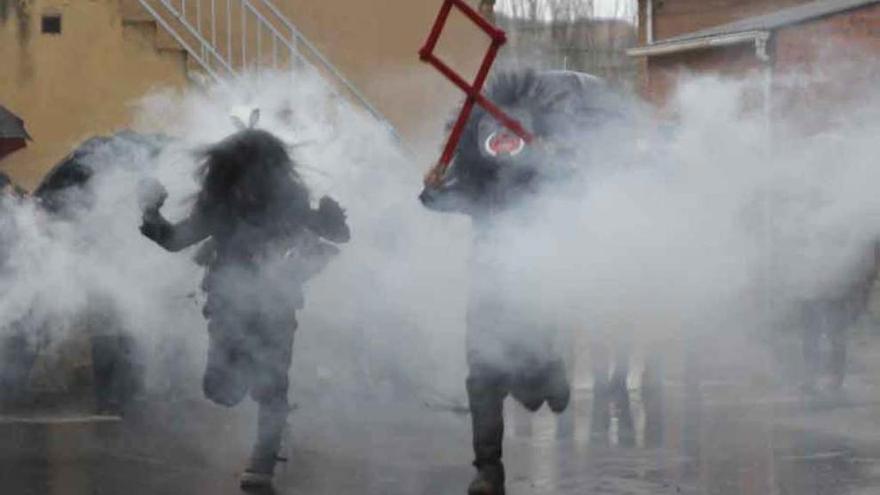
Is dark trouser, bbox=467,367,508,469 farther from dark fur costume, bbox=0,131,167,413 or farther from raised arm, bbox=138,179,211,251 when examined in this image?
dark fur costume, bbox=0,131,167,413

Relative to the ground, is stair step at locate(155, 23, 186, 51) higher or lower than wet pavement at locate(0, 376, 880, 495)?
higher

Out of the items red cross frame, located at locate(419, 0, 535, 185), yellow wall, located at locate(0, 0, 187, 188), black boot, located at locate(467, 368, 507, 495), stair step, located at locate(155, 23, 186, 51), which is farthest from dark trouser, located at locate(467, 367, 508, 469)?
stair step, located at locate(155, 23, 186, 51)

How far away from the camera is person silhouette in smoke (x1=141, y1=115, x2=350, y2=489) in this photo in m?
9.28

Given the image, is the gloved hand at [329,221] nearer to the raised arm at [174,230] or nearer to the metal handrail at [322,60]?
the raised arm at [174,230]

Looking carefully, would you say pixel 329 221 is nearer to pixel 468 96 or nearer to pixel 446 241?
pixel 468 96

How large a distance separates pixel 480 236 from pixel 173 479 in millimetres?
2030

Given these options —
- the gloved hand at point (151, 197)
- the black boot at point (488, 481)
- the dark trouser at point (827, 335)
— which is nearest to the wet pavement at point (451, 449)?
the black boot at point (488, 481)

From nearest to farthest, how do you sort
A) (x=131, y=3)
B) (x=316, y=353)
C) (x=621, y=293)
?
(x=621, y=293)
(x=316, y=353)
(x=131, y=3)

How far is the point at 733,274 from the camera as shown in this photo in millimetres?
11547

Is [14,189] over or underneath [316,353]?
over

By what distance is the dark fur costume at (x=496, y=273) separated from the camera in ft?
28.6

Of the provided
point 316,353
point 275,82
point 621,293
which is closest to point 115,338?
point 316,353

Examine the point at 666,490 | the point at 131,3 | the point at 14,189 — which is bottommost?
the point at 666,490

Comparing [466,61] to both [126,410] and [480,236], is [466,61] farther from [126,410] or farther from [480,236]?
[480,236]
